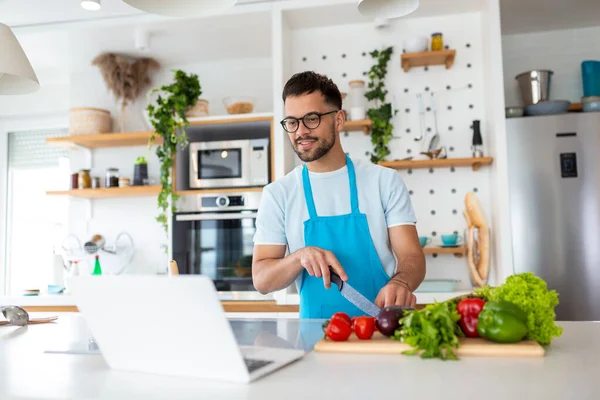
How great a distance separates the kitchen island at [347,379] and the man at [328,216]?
0.69 metres

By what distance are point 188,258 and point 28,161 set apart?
7.01 feet

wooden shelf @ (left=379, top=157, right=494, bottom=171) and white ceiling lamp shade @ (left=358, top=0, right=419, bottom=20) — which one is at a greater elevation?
white ceiling lamp shade @ (left=358, top=0, right=419, bottom=20)

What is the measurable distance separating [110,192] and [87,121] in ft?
1.73

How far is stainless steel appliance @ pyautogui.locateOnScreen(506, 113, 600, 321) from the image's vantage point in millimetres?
3443

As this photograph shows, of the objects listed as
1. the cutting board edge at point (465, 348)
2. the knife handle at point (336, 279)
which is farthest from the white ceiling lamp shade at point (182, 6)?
Result: the cutting board edge at point (465, 348)

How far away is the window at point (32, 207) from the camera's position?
4.93 m

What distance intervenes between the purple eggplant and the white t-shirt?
2.60ft

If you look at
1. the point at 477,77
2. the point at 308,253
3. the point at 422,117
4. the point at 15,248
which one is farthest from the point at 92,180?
the point at 308,253

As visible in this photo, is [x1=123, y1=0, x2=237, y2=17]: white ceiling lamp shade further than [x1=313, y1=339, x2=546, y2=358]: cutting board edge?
Yes

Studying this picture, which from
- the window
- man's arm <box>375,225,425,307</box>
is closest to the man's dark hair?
man's arm <box>375,225,425,307</box>

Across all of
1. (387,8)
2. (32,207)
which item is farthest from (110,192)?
(387,8)

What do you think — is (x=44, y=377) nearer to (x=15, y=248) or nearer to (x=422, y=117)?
(x=422, y=117)

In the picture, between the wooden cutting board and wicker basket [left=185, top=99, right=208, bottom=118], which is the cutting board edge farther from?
wicker basket [left=185, top=99, right=208, bottom=118]

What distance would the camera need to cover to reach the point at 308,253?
63.2 inches
